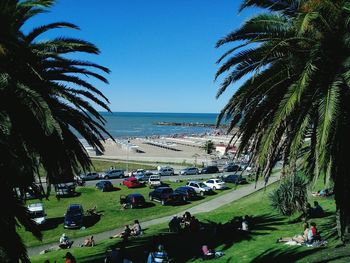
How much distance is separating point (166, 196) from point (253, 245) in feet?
60.1

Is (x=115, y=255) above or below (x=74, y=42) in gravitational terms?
below

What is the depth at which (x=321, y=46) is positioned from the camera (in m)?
9.79

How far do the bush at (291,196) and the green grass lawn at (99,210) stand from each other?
8.97 metres

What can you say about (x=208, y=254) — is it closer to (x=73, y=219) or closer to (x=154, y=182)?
(x=73, y=219)

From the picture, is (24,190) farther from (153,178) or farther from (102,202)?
(153,178)

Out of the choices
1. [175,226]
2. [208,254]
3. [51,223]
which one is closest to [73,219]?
[51,223]

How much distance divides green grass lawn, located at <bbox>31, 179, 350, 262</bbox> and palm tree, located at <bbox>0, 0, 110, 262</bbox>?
712 centimetres

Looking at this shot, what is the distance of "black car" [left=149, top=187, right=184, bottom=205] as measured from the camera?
3531 cm

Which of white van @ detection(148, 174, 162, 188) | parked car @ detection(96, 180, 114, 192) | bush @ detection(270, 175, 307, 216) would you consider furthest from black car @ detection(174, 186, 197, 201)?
bush @ detection(270, 175, 307, 216)

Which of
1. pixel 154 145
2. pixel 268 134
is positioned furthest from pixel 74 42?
pixel 154 145

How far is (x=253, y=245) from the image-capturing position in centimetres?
1777

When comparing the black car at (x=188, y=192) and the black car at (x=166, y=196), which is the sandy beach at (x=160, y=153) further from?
the black car at (x=166, y=196)

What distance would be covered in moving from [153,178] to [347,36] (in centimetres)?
3683

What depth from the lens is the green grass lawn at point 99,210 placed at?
90.7ft
